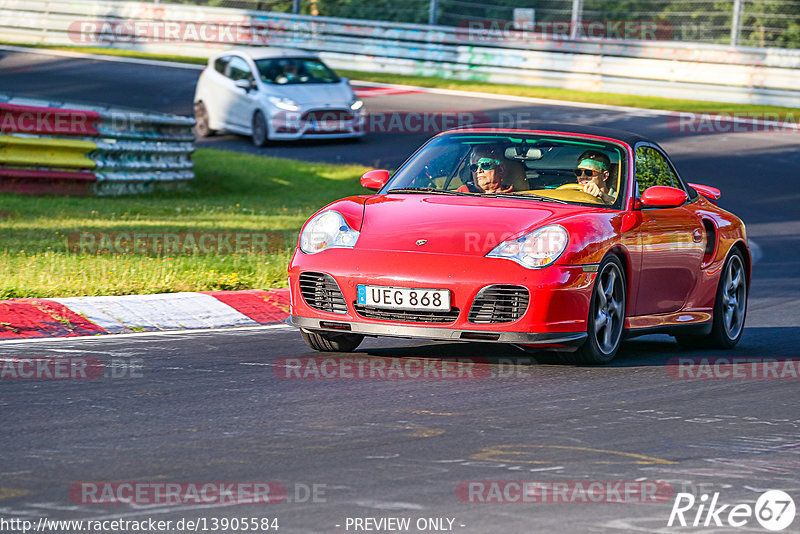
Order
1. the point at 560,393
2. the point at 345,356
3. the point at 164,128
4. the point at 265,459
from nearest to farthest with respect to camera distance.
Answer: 1. the point at 265,459
2. the point at 560,393
3. the point at 345,356
4. the point at 164,128

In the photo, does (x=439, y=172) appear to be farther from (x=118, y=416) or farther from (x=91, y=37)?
(x=91, y=37)

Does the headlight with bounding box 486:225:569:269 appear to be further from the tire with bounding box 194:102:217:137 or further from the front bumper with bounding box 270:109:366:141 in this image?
the tire with bounding box 194:102:217:137

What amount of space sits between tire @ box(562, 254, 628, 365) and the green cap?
0.71 metres

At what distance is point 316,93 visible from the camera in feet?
75.4

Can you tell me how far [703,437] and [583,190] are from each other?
2499 millimetres

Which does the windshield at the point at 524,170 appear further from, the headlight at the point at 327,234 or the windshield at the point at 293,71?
the windshield at the point at 293,71

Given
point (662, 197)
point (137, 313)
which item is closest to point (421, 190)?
point (662, 197)

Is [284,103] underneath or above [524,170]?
underneath

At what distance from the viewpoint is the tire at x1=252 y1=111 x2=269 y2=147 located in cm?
2272

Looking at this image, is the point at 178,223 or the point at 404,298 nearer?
the point at 404,298

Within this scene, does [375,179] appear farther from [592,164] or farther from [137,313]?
[137,313]

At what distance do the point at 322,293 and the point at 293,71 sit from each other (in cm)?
1669

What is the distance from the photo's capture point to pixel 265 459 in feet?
17.3

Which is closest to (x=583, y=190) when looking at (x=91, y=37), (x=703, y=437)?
(x=703, y=437)
